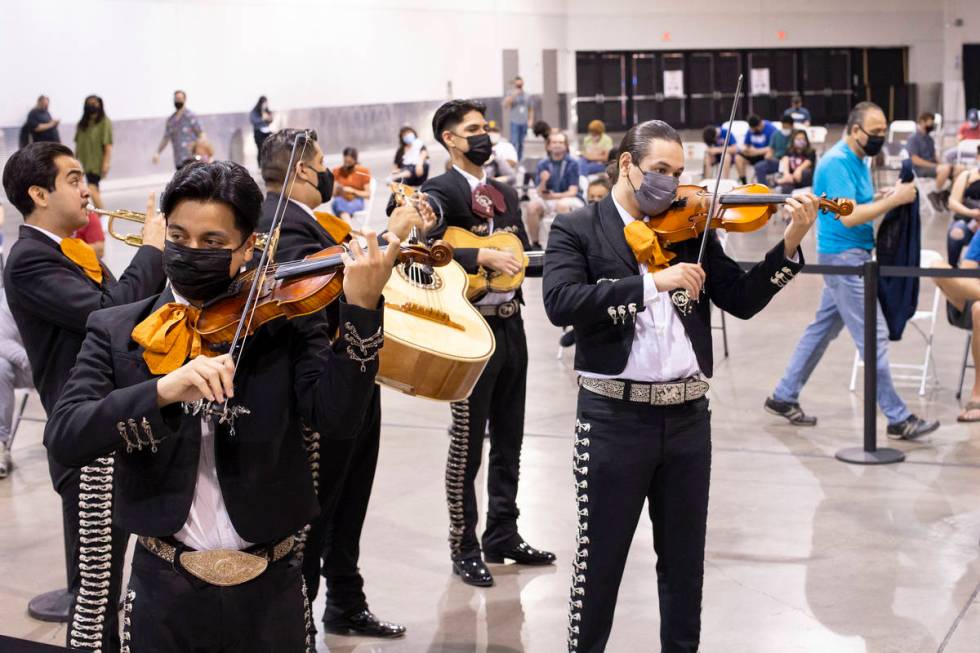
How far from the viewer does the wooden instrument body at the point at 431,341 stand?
12.7 feet

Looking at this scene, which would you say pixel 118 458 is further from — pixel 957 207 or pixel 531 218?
pixel 531 218

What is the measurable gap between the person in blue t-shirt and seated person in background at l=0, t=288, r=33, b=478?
3.97 m

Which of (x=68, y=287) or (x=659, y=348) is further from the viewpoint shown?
(x=68, y=287)

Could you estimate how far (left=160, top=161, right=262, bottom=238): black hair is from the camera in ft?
7.59

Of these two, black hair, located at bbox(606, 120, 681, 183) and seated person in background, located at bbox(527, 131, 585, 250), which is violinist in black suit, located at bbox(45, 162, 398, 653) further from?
seated person in background, located at bbox(527, 131, 585, 250)

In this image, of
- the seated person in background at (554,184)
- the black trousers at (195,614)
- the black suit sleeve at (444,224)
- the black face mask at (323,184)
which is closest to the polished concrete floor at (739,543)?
the black suit sleeve at (444,224)

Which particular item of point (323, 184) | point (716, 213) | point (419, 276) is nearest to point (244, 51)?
point (419, 276)

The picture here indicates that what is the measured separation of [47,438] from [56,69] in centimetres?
1550

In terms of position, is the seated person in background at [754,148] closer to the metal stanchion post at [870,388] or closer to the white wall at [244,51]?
the white wall at [244,51]

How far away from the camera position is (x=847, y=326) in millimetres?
6523

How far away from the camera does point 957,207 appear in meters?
8.59

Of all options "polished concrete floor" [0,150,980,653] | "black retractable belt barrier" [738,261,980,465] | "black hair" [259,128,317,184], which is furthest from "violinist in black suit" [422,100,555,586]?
"black retractable belt barrier" [738,261,980,465]

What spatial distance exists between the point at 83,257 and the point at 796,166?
1278cm

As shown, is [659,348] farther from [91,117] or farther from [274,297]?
[91,117]
